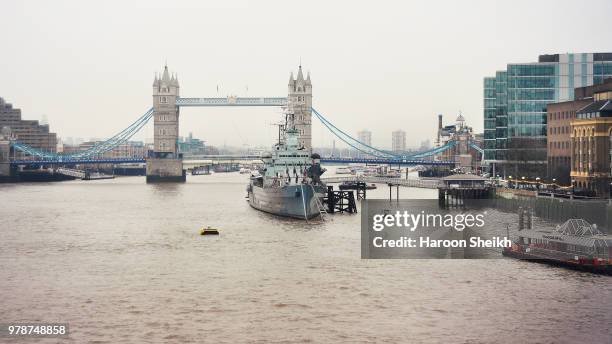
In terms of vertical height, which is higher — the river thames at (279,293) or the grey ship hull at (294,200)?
the grey ship hull at (294,200)

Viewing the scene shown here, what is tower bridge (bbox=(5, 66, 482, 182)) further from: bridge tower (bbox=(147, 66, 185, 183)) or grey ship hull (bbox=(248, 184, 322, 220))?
grey ship hull (bbox=(248, 184, 322, 220))

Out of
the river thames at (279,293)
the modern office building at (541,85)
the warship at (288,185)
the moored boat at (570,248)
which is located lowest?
the river thames at (279,293)

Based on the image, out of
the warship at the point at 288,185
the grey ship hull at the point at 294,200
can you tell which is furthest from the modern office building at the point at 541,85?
the grey ship hull at the point at 294,200

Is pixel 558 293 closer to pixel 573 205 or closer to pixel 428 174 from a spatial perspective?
pixel 573 205

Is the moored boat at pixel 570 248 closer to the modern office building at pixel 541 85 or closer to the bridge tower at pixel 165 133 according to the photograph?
the modern office building at pixel 541 85

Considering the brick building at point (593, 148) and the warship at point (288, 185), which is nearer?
the brick building at point (593, 148)

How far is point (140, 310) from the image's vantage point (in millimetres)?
29547

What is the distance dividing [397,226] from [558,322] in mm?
27597

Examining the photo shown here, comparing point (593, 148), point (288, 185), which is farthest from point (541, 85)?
point (288, 185)

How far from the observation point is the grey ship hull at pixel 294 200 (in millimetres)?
62688

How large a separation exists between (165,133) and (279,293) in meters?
124

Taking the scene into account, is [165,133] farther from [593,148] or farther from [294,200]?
[593,148]

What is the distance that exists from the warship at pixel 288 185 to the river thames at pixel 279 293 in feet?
37.4

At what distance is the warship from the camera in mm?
63062
